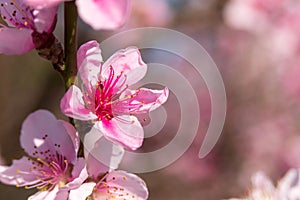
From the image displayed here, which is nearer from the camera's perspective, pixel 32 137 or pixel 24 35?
pixel 24 35

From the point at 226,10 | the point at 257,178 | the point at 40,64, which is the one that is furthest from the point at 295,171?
the point at 40,64

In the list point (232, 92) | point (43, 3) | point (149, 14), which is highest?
point (43, 3)

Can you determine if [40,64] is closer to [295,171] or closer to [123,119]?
[295,171]

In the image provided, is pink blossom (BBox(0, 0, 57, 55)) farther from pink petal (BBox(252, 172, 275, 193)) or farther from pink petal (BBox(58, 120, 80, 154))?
pink petal (BBox(252, 172, 275, 193))

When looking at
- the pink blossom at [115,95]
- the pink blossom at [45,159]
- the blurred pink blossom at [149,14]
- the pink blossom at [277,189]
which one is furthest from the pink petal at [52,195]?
the blurred pink blossom at [149,14]

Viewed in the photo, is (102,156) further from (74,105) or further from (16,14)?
(16,14)

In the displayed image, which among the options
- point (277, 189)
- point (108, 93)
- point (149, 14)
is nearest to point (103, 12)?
point (108, 93)
